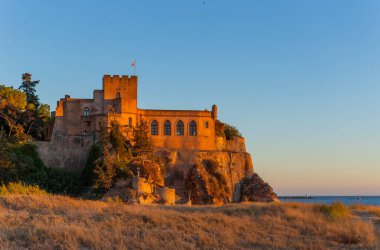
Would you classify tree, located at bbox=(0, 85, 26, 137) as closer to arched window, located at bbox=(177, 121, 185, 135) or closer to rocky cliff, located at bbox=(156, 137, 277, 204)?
rocky cliff, located at bbox=(156, 137, 277, 204)

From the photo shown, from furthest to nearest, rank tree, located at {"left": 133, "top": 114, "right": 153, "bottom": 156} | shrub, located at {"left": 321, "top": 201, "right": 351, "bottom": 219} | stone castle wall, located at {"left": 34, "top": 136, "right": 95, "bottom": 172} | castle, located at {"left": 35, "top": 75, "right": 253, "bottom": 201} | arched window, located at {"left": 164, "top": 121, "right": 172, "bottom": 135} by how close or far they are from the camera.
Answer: arched window, located at {"left": 164, "top": 121, "right": 172, "bottom": 135}
castle, located at {"left": 35, "top": 75, "right": 253, "bottom": 201}
tree, located at {"left": 133, "top": 114, "right": 153, "bottom": 156}
stone castle wall, located at {"left": 34, "top": 136, "right": 95, "bottom": 172}
shrub, located at {"left": 321, "top": 201, "right": 351, "bottom": 219}

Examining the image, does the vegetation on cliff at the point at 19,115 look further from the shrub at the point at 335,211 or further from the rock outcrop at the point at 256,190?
the shrub at the point at 335,211

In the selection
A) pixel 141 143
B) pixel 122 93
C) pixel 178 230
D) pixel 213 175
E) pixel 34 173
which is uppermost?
pixel 122 93

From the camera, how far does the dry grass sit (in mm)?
16141

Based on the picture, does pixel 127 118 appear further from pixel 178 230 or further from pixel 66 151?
pixel 178 230

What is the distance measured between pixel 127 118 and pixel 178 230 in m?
31.2

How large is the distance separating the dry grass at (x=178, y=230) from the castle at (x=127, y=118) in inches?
975

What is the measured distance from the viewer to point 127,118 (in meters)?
48.8

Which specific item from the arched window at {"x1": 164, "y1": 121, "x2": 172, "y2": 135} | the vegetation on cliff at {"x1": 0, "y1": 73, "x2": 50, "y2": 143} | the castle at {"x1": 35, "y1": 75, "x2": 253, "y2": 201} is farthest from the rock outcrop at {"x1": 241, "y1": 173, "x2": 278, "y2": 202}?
the vegetation on cliff at {"x1": 0, "y1": 73, "x2": 50, "y2": 143}

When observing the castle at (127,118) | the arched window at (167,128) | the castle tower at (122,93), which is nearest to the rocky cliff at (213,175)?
the castle at (127,118)

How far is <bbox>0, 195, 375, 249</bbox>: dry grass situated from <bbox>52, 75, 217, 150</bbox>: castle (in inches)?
975

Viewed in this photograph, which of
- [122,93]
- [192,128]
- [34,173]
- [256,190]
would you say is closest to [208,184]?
[256,190]

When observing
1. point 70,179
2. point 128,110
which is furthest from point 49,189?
point 128,110

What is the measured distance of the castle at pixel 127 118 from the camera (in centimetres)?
4825
